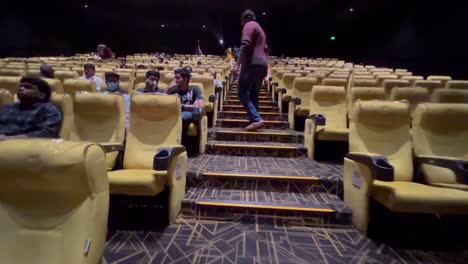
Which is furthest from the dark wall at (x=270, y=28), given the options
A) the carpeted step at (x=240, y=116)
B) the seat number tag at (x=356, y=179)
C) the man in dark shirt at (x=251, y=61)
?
the seat number tag at (x=356, y=179)

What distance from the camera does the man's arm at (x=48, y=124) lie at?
7.04ft

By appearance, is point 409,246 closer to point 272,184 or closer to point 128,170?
point 272,184

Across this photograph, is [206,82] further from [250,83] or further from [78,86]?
[78,86]

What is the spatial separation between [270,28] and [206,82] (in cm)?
1286

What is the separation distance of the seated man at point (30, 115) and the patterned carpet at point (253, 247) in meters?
0.85

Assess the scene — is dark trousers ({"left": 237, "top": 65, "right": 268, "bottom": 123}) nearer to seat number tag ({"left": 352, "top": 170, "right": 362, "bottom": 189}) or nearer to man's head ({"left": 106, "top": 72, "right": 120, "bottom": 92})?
man's head ({"left": 106, "top": 72, "right": 120, "bottom": 92})

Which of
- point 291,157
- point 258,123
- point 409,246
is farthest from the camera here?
point 258,123

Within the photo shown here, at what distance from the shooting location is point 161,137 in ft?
8.36

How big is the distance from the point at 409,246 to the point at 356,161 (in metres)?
0.61

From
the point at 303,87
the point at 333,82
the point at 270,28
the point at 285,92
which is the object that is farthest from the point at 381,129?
the point at 270,28

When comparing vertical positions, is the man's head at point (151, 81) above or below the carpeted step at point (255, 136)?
above

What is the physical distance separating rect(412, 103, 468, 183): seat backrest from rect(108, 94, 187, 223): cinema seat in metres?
1.77

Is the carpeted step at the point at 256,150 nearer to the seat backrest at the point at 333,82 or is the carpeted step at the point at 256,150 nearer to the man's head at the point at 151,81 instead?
the man's head at the point at 151,81

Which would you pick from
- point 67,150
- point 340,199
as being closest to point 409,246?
point 340,199
